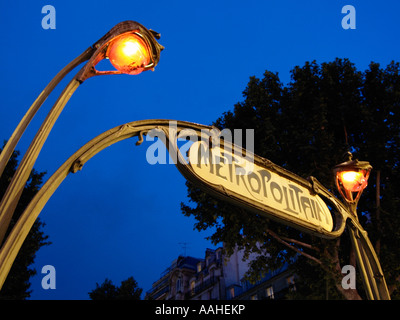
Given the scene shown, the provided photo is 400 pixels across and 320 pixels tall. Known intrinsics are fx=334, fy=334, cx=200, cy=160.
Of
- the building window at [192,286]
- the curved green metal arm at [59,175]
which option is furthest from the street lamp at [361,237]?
the building window at [192,286]

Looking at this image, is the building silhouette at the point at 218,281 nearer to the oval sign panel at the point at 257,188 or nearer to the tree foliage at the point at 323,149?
the tree foliage at the point at 323,149

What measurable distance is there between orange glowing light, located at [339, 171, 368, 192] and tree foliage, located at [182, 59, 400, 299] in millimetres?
6980

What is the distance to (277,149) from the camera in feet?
40.5

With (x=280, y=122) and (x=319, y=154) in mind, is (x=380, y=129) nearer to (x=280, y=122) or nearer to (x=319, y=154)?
(x=319, y=154)

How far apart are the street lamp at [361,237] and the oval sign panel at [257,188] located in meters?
1.01

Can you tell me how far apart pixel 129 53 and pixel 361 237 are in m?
3.64

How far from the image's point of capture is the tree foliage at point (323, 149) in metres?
11.1

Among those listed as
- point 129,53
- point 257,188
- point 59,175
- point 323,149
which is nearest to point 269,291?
point 323,149

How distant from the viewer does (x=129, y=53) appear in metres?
2.63

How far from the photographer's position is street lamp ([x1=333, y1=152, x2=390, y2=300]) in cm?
406

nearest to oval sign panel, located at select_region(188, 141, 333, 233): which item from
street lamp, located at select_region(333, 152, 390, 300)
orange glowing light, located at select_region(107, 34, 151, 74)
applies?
orange glowing light, located at select_region(107, 34, 151, 74)
